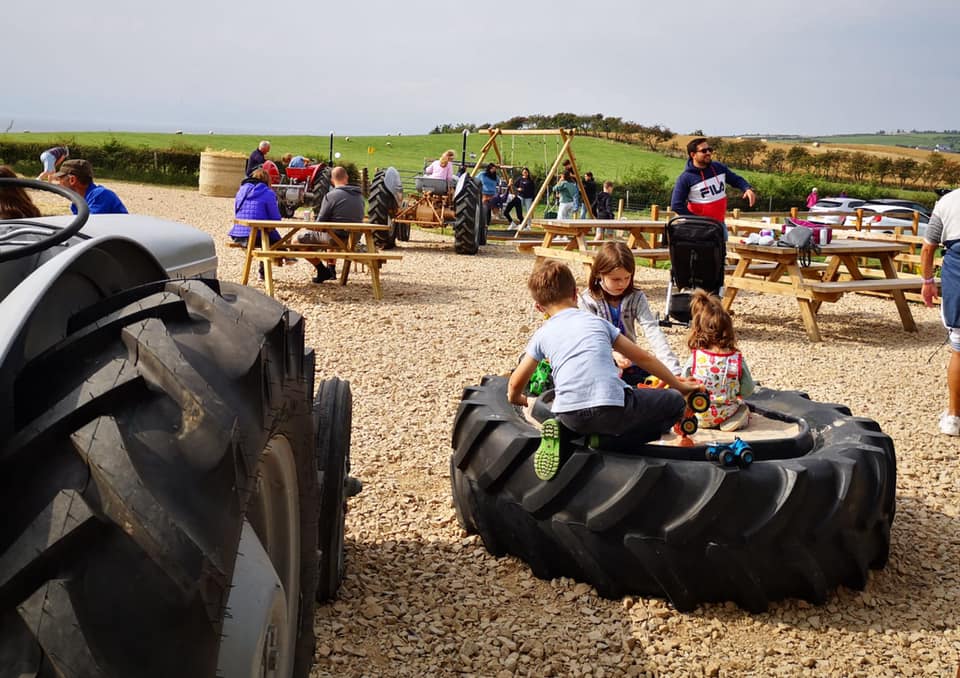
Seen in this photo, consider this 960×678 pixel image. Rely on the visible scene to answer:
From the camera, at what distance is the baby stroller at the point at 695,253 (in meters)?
7.73

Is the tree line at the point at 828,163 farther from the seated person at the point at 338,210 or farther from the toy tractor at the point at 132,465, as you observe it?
the toy tractor at the point at 132,465

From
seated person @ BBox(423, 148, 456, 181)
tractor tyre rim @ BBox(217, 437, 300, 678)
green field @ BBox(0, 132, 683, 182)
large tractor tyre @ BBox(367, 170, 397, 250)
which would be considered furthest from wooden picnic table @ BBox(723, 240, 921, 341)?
green field @ BBox(0, 132, 683, 182)

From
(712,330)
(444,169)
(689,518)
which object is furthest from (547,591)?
(444,169)

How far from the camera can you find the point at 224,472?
1258mm

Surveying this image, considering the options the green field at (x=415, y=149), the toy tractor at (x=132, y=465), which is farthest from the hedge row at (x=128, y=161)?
the toy tractor at (x=132, y=465)

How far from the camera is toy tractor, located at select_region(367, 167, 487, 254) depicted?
14023 millimetres

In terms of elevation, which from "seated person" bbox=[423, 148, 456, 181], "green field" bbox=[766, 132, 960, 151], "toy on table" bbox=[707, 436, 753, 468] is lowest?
"toy on table" bbox=[707, 436, 753, 468]

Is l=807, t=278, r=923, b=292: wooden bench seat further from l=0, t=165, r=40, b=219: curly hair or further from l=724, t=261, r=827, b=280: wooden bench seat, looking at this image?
l=0, t=165, r=40, b=219: curly hair

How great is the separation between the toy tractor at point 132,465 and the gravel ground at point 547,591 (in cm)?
129

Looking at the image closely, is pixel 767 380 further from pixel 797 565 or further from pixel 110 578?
pixel 110 578

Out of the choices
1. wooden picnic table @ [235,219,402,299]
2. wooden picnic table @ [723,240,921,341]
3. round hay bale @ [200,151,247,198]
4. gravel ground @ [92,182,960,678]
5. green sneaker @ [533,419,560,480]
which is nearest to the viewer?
gravel ground @ [92,182,960,678]

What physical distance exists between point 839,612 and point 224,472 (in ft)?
8.57

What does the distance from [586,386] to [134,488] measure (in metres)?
2.25

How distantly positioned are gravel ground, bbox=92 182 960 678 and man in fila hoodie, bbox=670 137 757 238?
1693mm
